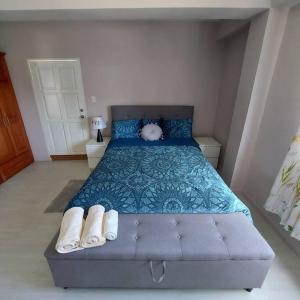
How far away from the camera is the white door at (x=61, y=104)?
10.1 ft

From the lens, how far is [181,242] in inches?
49.8

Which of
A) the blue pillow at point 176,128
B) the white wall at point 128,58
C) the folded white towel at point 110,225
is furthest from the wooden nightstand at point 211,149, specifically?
the folded white towel at point 110,225

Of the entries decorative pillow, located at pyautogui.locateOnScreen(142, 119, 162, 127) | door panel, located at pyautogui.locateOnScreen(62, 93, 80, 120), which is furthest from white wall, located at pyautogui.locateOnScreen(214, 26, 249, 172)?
door panel, located at pyautogui.locateOnScreen(62, 93, 80, 120)

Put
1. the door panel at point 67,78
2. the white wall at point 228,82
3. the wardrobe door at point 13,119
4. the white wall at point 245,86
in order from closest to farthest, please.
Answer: the white wall at point 245,86 → the white wall at point 228,82 → the wardrobe door at point 13,119 → the door panel at point 67,78

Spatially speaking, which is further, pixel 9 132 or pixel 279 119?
pixel 9 132

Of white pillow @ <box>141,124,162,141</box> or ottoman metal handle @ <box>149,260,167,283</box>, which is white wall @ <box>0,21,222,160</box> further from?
ottoman metal handle @ <box>149,260,167,283</box>

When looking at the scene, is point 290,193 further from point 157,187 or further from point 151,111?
point 151,111

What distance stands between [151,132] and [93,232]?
2.07 metres

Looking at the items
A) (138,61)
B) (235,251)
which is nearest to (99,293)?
(235,251)

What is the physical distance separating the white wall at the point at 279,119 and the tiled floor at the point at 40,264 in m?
0.30

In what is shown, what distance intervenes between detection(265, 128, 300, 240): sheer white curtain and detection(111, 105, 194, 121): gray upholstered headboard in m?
1.89

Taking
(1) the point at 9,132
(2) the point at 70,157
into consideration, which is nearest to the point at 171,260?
(2) the point at 70,157

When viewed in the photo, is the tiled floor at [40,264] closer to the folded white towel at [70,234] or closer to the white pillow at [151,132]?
the folded white towel at [70,234]

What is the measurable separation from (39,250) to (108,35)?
3.14 meters
